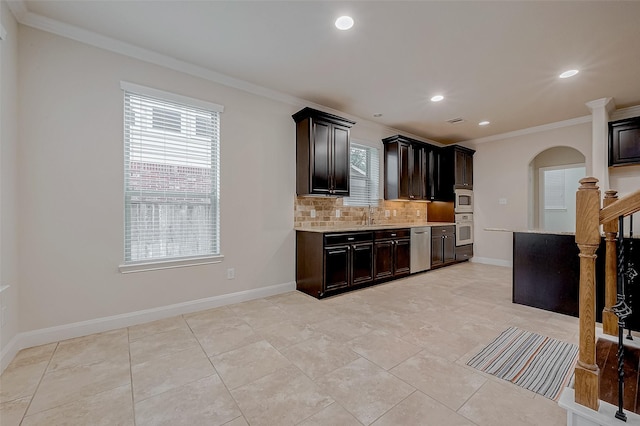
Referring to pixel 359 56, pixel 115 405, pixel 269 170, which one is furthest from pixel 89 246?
pixel 359 56

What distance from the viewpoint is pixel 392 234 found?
175 inches

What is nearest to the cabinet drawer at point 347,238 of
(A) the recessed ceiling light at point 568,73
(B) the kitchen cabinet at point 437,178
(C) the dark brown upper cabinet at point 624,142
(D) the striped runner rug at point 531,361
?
(D) the striped runner rug at point 531,361

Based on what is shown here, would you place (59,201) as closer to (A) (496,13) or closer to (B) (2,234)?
(B) (2,234)

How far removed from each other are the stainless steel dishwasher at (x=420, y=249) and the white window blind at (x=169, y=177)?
130 inches

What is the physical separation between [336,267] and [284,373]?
1.86 m

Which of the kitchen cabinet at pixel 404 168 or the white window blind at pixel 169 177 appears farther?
the kitchen cabinet at pixel 404 168

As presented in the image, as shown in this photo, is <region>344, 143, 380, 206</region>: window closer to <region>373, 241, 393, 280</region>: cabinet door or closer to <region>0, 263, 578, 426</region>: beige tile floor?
<region>373, 241, 393, 280</region>: cabinet door

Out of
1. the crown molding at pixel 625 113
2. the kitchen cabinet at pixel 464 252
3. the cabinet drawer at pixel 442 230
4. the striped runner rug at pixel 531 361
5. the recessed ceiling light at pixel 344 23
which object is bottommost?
the striped runner rug at pixel 531 361

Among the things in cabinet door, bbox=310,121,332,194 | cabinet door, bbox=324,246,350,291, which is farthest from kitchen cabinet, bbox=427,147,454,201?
cabinet door, bbox=324,246,350,291

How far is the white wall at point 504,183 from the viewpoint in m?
5.35

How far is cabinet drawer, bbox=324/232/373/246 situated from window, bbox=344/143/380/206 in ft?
2.99

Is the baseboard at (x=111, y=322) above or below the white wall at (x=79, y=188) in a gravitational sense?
below

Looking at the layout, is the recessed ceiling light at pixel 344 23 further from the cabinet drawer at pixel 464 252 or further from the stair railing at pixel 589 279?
the cabinet drawer at pixel 464 252

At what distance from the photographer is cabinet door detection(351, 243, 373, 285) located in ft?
12.8
